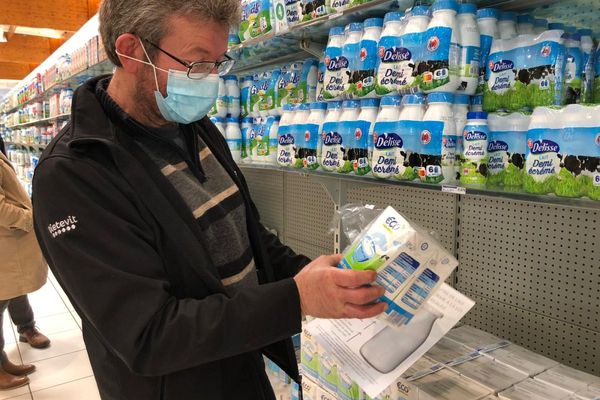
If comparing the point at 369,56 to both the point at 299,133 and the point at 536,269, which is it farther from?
the point at 536,269

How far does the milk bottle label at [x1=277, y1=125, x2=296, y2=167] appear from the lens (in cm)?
228

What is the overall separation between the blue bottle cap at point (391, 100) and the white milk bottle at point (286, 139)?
66cm

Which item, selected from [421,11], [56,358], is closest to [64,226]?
[421,11]

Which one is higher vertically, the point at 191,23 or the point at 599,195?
the point at 191,23

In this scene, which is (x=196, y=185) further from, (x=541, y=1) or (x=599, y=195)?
(x=541, y=1)

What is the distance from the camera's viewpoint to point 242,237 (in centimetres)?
133

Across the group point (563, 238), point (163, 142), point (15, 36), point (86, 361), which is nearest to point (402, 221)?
point (163, 142)

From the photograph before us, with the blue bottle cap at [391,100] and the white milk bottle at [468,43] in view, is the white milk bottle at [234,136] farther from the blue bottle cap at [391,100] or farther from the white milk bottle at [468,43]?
the white milk bottle at [468,43]

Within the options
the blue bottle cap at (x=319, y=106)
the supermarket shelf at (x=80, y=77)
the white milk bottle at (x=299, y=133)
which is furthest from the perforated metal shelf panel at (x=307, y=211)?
the supermarket shelf at (x=80, y=77)

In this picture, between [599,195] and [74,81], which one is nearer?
[599,195]

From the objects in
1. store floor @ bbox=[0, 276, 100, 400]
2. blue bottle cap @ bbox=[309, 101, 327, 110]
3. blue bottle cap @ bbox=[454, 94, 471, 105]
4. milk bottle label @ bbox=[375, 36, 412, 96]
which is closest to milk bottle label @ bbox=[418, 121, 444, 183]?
blue bottle cap @ bbox=[454, 94, 471, 105]

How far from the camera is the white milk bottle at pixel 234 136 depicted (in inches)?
114

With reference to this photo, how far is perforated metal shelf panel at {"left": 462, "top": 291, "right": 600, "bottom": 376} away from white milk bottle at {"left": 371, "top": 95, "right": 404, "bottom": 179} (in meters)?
0.70

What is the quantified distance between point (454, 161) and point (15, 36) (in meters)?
12.8
